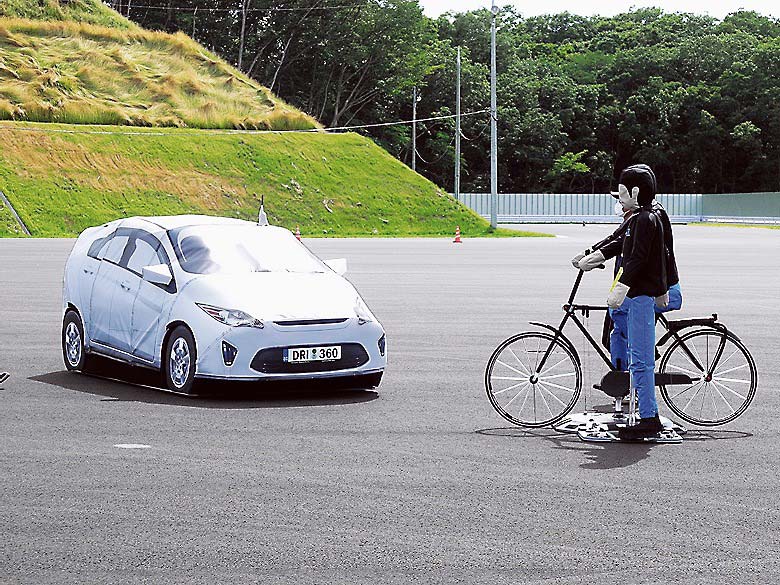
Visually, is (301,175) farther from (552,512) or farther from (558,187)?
(552,512)

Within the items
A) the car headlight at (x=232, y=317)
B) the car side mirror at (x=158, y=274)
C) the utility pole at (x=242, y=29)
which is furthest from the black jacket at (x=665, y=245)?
the utility pole at (x=242, y=29)

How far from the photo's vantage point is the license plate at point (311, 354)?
11.3 metres

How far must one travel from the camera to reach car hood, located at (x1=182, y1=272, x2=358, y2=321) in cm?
1139

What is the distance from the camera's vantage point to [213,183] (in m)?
67.9

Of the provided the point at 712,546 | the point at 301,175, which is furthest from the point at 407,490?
the point at 301,175

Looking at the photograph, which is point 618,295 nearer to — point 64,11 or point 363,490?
point 363,490

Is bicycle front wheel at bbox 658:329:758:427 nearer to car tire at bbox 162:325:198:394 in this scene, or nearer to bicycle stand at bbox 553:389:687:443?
bicycle stand at bbox 553:389:687:443

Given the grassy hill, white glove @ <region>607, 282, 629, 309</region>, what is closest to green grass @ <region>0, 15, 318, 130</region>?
the grassy hill

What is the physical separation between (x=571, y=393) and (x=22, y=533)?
4781 millimetres

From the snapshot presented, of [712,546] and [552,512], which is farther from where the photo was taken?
[552,512]

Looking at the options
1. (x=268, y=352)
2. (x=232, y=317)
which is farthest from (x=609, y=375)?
(x=232, y=317)

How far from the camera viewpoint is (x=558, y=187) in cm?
→ 10344

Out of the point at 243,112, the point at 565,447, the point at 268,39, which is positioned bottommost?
the point at 565,447

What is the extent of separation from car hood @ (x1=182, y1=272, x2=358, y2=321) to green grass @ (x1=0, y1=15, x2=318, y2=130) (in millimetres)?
61178
